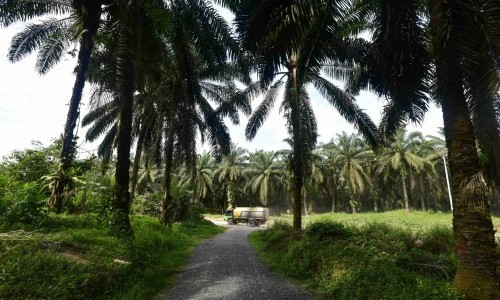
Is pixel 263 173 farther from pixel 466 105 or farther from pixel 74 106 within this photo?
pixel 466 105

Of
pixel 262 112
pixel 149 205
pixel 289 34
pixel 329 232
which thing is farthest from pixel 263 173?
pixel 289 34

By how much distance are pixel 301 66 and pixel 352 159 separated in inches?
1454

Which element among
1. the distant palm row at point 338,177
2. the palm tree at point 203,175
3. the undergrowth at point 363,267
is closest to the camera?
the undergrowth at point 363,267

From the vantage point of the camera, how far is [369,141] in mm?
13070

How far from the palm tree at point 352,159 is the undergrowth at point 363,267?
3204 cm

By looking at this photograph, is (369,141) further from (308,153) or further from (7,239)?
(7,239)

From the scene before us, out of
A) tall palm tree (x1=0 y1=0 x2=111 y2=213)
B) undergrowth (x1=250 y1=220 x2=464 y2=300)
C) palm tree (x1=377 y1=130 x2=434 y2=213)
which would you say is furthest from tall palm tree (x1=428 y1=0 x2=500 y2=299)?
palm tree (x1=377 y1=130 x2=434 y2=213)

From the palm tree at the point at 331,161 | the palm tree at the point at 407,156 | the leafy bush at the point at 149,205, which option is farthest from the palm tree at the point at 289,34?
the palm tree at the point at 331,161

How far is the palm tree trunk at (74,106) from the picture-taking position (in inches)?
385

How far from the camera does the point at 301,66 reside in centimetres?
821

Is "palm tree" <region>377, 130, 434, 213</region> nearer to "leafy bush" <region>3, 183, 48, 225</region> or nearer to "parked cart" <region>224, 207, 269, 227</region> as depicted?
"parked cart" <region>224, 207, 269, 227</region>

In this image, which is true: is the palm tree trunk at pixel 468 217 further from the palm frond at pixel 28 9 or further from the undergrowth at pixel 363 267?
the palm frond at pixel 28 9

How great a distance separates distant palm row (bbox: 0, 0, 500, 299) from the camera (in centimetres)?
500

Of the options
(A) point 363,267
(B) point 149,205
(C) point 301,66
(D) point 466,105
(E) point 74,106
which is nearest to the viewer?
(D) point 466,105
